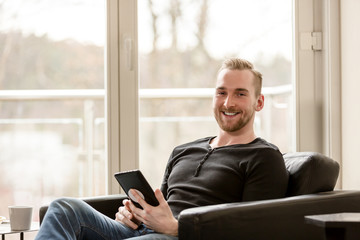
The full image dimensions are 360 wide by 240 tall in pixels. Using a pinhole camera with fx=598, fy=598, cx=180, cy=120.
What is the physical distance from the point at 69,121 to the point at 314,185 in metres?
2.12

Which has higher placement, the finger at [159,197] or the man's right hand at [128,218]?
the finger at [159,197]

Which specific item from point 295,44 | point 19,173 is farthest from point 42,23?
point 295,44

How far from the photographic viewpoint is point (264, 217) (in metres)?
2.13

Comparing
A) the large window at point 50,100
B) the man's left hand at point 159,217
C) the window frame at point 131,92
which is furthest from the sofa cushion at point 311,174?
the large window at point 50,100

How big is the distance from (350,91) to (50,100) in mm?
1896

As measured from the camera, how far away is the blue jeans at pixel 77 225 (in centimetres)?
214

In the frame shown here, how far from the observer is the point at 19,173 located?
3.81 metres

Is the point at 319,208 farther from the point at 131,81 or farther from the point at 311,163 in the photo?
the point at 131,81

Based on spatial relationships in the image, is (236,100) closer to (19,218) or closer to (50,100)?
(19,218)

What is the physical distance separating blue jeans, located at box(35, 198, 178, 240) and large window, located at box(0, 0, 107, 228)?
1397 mm

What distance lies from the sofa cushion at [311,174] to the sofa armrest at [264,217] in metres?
0.07

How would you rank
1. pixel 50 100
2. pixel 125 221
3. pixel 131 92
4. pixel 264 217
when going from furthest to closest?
pixel 50 100, pixel 131 92, pixel 125 221, pixel 264 217

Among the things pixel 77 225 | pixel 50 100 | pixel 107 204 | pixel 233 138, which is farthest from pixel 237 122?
pixel 50 100

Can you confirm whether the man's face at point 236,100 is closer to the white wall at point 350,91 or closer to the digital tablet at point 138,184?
the digital tablet at point 138,184
